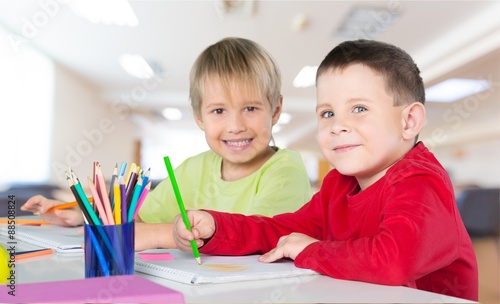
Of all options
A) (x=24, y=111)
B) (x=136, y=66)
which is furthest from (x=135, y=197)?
(x=136, y=66)

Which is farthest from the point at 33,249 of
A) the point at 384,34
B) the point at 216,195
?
the point at 384,34

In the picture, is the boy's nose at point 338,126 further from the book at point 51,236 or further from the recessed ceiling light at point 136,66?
the recessed ceiling light at point 136,66

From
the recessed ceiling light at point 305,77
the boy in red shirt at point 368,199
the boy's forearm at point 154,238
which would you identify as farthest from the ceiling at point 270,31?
the boy's forearm at point 154,238

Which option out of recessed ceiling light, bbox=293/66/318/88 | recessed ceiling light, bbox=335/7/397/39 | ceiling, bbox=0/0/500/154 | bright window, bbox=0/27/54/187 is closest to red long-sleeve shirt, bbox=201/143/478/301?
ceiling, bbox=0/0/500/154

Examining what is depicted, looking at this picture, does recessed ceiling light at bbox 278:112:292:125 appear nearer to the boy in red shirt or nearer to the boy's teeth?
the boy's teeth

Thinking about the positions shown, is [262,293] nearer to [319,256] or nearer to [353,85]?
[319,256]

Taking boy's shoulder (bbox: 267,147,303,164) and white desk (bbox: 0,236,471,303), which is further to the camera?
boy's shoulder (bbox: 267,147,303,164)

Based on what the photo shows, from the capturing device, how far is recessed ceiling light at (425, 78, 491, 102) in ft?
18.9

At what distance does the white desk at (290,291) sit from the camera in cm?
46

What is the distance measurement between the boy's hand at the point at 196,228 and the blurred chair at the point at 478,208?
2.74 m

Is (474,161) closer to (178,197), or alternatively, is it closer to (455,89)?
(455,89)

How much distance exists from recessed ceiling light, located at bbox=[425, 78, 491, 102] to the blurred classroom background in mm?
17

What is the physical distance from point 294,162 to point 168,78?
6134mm

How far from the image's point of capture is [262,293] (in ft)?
1.60
